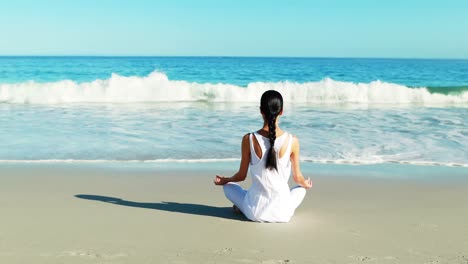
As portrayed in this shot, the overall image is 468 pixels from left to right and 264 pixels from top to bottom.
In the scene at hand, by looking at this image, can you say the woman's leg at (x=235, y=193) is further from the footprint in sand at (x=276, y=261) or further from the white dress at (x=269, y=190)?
the footprint in sand at (x=276, y=261)

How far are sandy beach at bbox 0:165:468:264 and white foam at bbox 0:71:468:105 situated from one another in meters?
15.8

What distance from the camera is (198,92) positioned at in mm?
24500

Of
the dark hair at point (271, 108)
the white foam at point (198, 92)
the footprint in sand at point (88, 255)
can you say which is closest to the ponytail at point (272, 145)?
the dark hair at point (271, 108)

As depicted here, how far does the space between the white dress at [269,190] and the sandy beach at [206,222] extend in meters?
0.12

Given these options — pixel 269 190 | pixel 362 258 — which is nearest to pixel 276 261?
pixel 362 258

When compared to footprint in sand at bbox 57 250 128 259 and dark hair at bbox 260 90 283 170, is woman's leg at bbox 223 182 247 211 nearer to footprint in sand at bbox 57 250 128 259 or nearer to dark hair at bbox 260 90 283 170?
dark hair at bbox 260 90 283 170

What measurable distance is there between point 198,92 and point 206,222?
19.8 meters

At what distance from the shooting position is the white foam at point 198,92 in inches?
891

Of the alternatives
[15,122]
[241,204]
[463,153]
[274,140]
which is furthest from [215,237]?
[15,122]

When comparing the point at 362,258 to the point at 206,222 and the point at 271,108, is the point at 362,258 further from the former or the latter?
the point at 206,222

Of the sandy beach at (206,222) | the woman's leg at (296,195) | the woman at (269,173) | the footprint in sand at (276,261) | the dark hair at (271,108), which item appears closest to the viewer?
the footprint in sand at (276,261)

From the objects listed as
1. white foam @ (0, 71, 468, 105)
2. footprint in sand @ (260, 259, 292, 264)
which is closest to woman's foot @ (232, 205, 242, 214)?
footprint in sand @ (260, 259, 292, 264)

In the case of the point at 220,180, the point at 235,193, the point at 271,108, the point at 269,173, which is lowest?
the point at 235,193

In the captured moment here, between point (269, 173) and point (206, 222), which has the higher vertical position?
point (269, 173)
